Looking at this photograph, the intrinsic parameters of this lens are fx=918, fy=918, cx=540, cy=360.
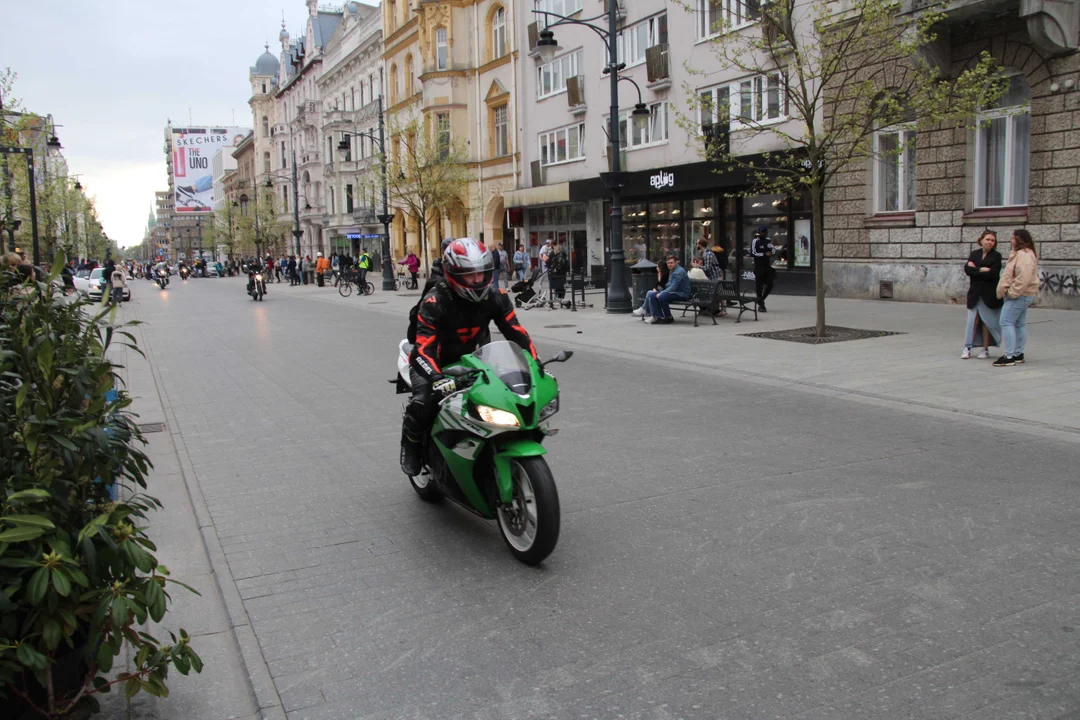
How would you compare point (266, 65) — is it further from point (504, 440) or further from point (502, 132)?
point (504, 440)

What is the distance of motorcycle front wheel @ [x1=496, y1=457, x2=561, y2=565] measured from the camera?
181 inches

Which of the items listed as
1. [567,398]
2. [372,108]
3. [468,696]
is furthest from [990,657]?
[372,108]

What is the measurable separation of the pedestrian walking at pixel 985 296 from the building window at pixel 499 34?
31.6 m

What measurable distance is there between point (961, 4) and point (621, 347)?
9.35 metres

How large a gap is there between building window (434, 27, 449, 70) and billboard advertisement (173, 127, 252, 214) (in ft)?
266

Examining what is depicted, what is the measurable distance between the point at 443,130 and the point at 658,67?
609 inches

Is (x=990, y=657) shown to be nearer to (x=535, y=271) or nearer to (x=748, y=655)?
(x=748, y=655)

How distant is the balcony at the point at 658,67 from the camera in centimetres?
2888

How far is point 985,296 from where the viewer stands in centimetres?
1137

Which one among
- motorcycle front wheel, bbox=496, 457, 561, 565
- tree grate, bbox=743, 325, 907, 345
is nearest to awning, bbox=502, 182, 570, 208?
tree grate, bbox=743, 325, 907, 345

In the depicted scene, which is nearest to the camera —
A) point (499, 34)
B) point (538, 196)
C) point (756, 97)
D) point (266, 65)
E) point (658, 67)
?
point (756, 97)

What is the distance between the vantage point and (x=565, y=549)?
16.6 feet

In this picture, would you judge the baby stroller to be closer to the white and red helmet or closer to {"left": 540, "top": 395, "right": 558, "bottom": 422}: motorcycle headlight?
the white and red helmet

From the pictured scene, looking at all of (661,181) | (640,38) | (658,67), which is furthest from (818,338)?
(640,38)
